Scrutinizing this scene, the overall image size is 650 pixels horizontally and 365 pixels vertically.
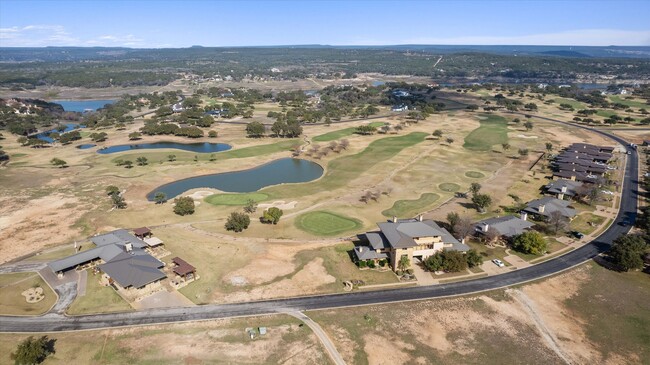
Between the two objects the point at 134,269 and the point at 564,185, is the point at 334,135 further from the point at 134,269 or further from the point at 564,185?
the point at 134,269

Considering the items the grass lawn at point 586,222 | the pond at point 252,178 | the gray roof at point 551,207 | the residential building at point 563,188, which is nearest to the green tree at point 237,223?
the pond at point 252,178

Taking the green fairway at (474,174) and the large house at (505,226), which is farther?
the green fairway at (474,174)

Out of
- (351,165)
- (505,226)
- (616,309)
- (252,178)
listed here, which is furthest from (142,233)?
(616,309)

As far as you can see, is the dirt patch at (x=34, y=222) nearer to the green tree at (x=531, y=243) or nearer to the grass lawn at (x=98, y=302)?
the grass lawn at (x=98, y=302)

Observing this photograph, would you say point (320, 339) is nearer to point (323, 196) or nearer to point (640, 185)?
point (323, 196)

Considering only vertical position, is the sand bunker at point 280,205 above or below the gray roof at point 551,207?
below

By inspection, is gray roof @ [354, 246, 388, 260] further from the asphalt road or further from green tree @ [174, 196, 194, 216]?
green tree @ [174, 196, 194, 216]

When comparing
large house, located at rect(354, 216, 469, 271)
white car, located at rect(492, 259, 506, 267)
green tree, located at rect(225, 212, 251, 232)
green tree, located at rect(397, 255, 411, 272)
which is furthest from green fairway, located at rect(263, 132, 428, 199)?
white car, located at rect(492, 259, 506, 267)
